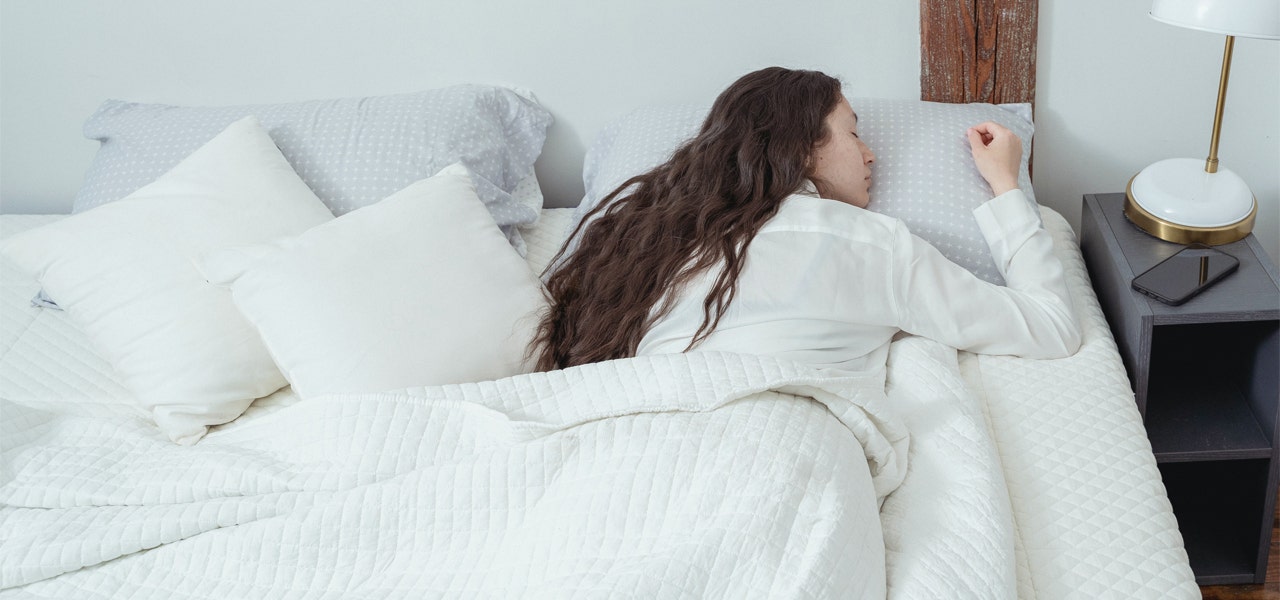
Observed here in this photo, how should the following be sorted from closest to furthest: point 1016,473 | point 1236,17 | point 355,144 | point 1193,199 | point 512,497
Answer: point 512,497 → point 1016,473 → point 1236,17 → point 1193,199 → point 355,144

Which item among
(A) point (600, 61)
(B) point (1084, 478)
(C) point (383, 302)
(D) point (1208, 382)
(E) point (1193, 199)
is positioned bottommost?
(D) point (1208, 382)

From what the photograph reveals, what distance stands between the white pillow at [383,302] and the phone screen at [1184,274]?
33.5 inches

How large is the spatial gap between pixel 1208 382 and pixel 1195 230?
0.25 meters

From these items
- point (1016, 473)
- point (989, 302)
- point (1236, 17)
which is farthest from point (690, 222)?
point (1236, 17)

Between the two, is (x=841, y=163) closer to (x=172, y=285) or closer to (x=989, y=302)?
(x=989, y=302)

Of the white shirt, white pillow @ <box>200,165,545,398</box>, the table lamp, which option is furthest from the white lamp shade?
white pillow @ <box>200,165,545,398</box>

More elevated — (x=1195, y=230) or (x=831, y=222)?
(x=831, y=222)

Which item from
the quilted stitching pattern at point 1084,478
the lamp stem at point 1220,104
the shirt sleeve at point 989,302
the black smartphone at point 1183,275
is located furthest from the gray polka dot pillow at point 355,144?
the lamp stem at point 1220,104

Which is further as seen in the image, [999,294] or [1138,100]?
[1138,100]

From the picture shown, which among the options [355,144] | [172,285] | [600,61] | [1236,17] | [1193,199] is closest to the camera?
[1236,17]

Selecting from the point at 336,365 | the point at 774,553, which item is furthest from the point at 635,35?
the point at 774,553

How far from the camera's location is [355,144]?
5.57 feet

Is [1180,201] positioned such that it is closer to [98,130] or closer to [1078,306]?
[1078,306]

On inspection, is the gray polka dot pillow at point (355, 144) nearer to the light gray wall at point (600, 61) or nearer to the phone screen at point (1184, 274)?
the light gray wall at point (600, 61)
